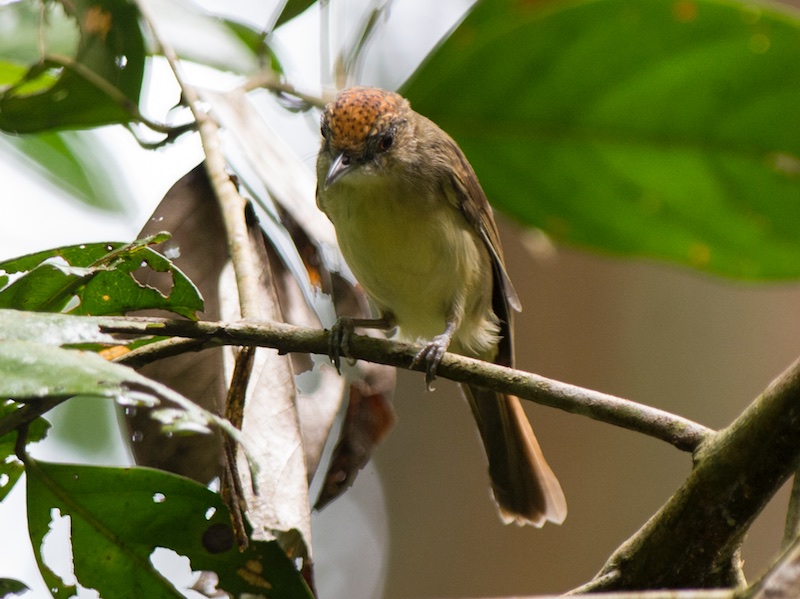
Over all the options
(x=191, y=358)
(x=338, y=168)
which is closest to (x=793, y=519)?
(x=191, y=358)

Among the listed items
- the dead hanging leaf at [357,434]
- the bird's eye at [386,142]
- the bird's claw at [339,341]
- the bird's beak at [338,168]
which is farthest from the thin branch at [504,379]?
the bird's eye at [386,142]

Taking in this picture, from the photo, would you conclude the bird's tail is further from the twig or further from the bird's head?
the twig

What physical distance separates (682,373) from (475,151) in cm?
379

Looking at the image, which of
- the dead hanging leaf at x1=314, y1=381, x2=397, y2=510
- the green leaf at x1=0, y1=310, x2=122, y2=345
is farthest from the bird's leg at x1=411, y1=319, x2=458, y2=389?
the green leaf at x1=0, y1=310, x2=122, y2=345

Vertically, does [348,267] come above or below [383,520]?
below

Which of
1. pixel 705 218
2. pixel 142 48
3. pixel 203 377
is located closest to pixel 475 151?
pixel 705 218

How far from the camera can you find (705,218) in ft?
8.78

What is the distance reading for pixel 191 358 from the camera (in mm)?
1765

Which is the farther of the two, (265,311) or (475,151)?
(475,151)

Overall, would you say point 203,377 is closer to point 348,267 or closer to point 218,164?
point 218,164

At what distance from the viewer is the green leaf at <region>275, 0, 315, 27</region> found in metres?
2.40

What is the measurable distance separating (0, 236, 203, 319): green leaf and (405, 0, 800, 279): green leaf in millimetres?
1298

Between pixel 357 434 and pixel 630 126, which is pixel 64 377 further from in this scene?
pixel 630 126

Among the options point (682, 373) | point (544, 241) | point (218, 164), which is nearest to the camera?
point (218, 164)
